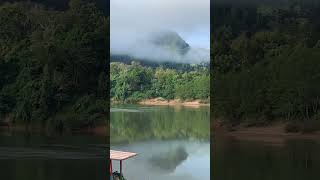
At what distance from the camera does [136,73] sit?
231 inches

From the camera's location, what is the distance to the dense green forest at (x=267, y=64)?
619 cm

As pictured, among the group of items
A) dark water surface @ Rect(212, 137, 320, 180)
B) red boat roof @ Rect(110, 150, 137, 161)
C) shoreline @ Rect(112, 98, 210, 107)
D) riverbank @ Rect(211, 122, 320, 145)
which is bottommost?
dark water surface @ Rect(212, 137, 320, 180)

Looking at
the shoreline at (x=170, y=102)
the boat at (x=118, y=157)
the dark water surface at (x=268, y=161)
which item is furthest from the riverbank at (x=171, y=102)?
the boat at (x=118, y=157)

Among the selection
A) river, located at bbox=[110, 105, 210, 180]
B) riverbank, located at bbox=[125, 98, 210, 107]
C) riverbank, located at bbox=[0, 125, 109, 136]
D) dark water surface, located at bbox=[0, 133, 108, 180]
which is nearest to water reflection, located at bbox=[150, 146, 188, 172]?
river, located at bbox=[110, 105, 210, 180]

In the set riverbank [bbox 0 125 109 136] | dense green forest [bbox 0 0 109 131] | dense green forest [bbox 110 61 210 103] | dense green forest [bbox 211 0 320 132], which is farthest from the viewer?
dense green forest [bbox 0 0 109 131]

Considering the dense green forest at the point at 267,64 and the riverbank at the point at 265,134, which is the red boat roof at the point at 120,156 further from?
the dense green forest at the point at 267,64

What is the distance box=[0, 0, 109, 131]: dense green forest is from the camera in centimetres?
695

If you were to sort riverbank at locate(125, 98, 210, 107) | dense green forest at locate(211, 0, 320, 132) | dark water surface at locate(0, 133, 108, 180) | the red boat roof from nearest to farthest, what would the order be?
the red boat roof, riverbank at locate(125, 98, 210, 107), dark water surface at locate(0, 133, 108, 180), dense green forest at locate(211, 0, 320, 132)

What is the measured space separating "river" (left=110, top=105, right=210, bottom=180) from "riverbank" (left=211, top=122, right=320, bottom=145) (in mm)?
577

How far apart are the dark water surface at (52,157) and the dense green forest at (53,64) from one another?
0.27 m

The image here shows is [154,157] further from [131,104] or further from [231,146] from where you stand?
[231,146]

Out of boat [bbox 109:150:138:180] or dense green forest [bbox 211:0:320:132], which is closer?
boat [bbox 109:150:138:180]

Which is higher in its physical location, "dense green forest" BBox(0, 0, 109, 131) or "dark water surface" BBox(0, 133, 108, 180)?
"dense green forest" BBox(0, 0, 109, 131)

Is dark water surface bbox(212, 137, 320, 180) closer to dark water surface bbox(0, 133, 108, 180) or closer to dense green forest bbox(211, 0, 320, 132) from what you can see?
dense green forest bbox(211, 0, 320, 132)
